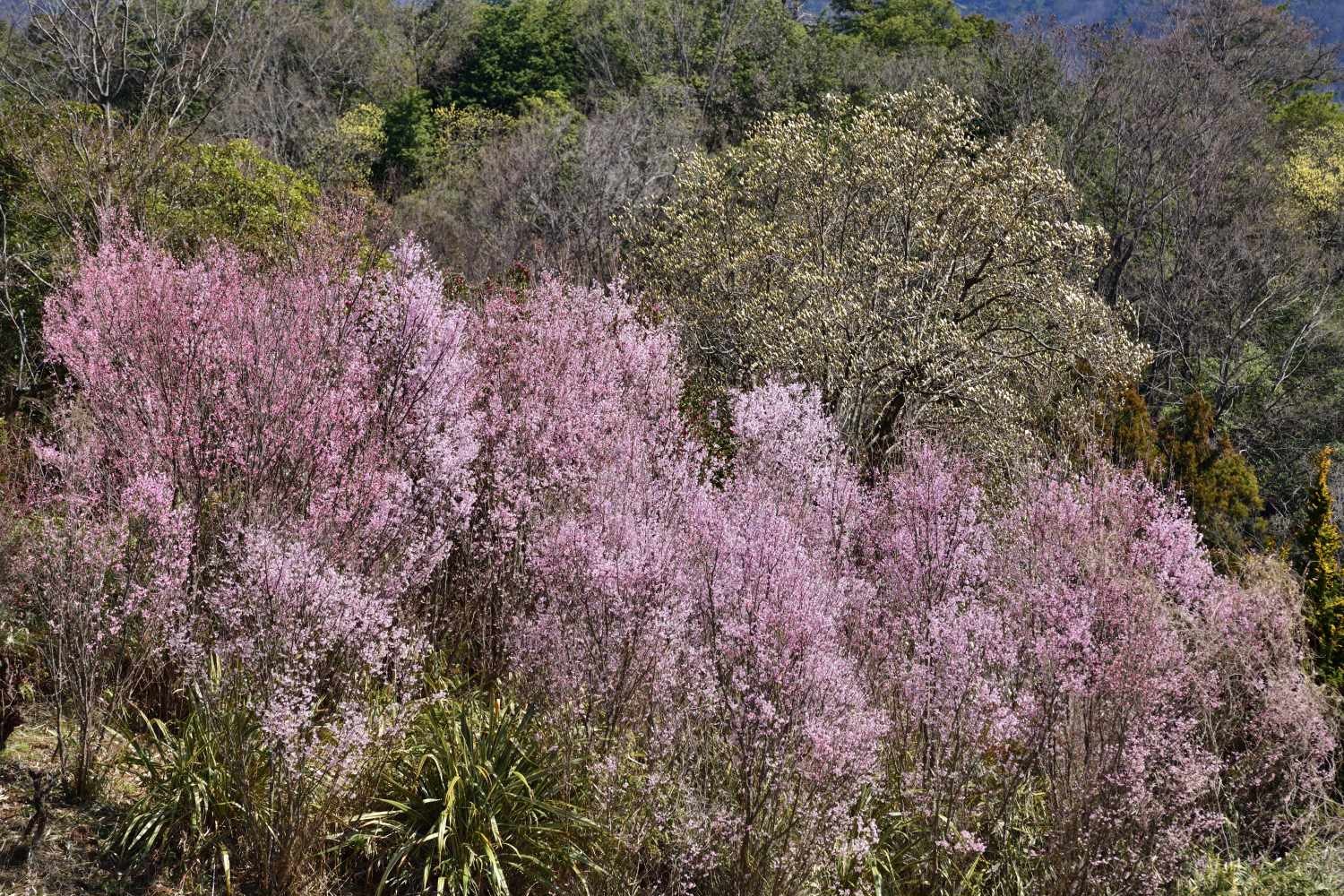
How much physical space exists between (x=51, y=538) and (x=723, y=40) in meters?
26.0


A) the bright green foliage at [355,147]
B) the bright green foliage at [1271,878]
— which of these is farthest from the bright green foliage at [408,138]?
the bright green foliage at [1271,878]

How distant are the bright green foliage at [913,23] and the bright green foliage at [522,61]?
9.55 m

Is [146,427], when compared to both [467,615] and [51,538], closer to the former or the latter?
[51,538]

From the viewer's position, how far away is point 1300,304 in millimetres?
19844

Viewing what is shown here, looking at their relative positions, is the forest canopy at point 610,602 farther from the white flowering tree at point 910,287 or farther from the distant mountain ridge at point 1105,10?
the distant mountain ridge at point 1105,10

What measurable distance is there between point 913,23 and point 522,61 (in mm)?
12617

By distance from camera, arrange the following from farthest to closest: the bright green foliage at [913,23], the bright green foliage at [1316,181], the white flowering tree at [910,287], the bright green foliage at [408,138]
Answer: the bright green foliage at [913,23] < the bright green foliage at [408,138] < the bright green foliage at [1316,181] < the white flowering tree at [910,287]

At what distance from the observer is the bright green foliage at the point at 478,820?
4727 millimetres

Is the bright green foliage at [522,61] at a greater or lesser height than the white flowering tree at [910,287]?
lesser

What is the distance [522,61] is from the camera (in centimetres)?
3067

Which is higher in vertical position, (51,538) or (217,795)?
(51,538)

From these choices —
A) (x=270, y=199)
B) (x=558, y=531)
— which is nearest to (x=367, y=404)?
(x=558, y=531)

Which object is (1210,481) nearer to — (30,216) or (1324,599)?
(1324,599)

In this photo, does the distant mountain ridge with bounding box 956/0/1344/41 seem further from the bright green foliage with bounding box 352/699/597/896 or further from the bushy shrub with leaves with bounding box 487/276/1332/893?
the bright green foliage with bounding box 352/699/597/896
